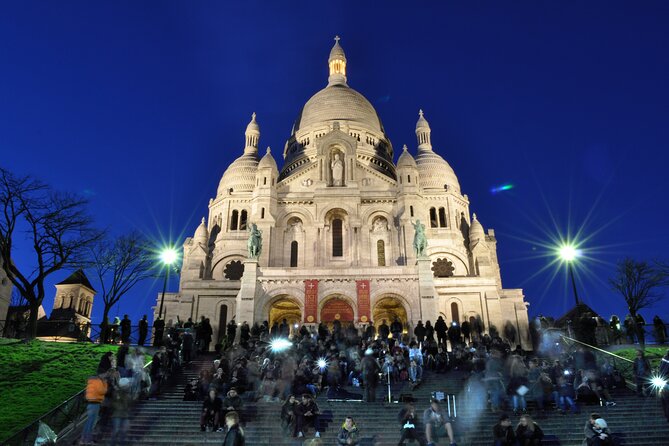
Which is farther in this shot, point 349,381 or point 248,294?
point 248,294

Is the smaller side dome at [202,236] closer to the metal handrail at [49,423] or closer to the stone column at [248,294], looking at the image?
the stone column at [248,294]

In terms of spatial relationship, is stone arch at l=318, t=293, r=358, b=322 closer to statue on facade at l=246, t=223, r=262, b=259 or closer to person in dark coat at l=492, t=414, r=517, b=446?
statue on facade at l=246, t=223, r=262, b=259

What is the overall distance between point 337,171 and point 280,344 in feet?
81.1

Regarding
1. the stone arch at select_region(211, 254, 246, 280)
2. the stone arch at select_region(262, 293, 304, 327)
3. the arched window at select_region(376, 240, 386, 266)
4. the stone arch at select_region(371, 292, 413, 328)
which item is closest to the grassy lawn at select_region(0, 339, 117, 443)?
the stone arch at select_region(262, 293, 304, 327)

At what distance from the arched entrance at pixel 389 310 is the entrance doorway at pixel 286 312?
5.89 metres

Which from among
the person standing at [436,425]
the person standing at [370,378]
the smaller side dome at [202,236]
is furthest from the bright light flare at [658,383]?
the smaller side dome at [202,236]

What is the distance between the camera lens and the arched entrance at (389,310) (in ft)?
126

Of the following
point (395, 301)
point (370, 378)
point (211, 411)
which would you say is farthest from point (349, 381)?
point (395, 301)

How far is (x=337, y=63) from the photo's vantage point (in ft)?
248

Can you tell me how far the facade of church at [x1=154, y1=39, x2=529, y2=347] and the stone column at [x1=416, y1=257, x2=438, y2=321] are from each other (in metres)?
0.07

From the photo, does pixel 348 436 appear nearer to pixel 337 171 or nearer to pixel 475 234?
pixel 337 171

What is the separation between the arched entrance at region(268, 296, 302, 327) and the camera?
133 ft

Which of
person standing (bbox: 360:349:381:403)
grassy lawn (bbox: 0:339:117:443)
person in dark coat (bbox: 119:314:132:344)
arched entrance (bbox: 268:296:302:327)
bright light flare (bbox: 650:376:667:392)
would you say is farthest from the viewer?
arched entrance (bbox: 268:296:302:327)

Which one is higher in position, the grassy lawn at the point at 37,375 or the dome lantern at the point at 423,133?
the dome lantern at the point at 423,133
